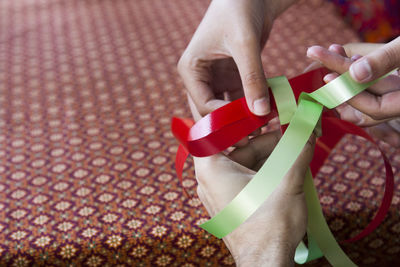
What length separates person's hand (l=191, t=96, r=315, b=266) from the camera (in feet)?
2.06

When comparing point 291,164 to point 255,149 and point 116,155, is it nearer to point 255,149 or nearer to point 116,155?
point 255,149

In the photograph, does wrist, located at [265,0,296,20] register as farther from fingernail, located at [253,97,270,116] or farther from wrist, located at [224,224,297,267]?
wrist, located at [224,224,297,267]

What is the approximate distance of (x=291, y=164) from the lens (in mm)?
A: 583

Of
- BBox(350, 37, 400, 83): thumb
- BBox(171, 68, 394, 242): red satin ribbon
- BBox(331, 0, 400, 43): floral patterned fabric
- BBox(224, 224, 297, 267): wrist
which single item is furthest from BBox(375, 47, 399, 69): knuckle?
BBox(331, 0, 400, 43): floral patterned fabric

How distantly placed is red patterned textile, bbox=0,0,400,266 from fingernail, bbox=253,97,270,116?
28 centimetres

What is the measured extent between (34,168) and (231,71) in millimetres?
524

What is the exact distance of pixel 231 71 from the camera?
915 millimetres

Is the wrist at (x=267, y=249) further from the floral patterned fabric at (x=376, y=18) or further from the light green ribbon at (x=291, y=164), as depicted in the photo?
the floral patterned fabric at (x=376, y=18)

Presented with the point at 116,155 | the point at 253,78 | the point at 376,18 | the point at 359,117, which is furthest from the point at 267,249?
the point at 376,18

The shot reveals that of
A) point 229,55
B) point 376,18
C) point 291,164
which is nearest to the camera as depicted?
point 291,164

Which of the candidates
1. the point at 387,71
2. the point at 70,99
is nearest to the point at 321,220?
the point at 387,71

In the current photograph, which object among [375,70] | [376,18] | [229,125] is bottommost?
[376,18]

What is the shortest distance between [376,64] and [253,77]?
187 mm

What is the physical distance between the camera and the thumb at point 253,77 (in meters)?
0.69
